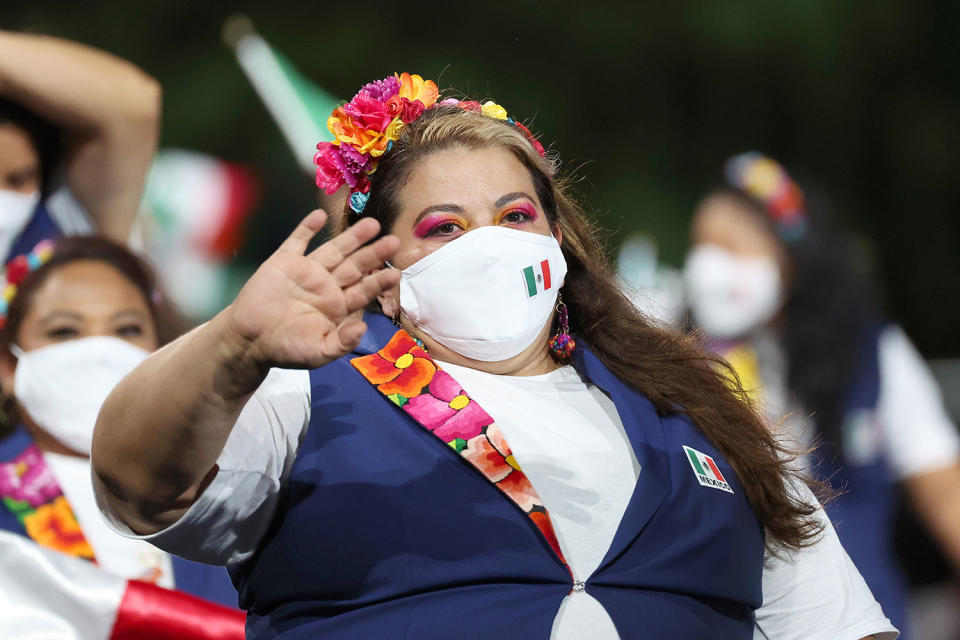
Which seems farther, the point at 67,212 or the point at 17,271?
the point at 67,212

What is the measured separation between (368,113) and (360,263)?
0.98m

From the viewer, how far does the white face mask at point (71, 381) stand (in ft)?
12.6

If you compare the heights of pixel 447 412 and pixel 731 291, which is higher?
pixel 447 412

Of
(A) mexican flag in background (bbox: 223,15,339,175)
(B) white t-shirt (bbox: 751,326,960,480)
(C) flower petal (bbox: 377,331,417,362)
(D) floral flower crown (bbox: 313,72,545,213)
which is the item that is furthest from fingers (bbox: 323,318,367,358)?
(A) mexican flag in background (bbox: 223,15,339,175)

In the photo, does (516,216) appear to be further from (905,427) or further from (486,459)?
(905,427)

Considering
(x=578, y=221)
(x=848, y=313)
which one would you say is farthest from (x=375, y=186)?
(x=848, y=313)

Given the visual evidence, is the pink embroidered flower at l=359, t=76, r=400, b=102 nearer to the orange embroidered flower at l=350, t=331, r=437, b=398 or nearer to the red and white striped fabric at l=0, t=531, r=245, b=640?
the orange embroidered flower at l=350, t=331, r=437, b=398

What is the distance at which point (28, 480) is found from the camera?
3.68 metres

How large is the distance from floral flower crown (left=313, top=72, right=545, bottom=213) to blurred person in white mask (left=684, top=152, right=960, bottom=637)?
221cm

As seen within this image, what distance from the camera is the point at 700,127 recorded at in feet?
34.2

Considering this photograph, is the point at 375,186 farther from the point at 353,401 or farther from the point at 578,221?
the point at 353,401

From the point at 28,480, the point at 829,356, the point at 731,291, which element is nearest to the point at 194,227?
the point at 731,291

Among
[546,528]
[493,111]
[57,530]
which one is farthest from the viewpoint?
[57,530]

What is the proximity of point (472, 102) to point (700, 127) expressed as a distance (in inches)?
309
